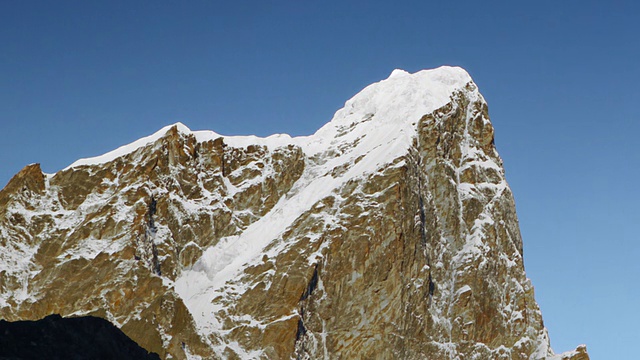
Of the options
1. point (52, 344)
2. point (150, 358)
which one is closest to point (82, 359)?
point (52, 344)

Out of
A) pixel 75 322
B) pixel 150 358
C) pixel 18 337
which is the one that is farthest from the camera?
pixel 150 358

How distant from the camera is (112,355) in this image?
10450cm

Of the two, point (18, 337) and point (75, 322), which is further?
point (75, 322)

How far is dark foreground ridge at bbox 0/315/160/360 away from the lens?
96.6 metres

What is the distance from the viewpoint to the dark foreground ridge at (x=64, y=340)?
96.6 metres

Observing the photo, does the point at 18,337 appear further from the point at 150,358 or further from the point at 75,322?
the point at 150,358

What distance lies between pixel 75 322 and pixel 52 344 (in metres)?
5.14

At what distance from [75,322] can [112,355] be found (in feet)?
13.3

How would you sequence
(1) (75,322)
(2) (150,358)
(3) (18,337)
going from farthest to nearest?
(2) (150,358) < (1) (75,322) < (3) (18,337)

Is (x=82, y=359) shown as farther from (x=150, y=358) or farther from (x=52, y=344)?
(x=150, y=358)

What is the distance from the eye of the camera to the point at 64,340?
102 meters

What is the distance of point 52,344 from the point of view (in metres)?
99.5

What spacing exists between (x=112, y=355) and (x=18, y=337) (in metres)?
9.39

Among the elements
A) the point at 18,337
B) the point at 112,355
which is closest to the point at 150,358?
the point at 112,355
